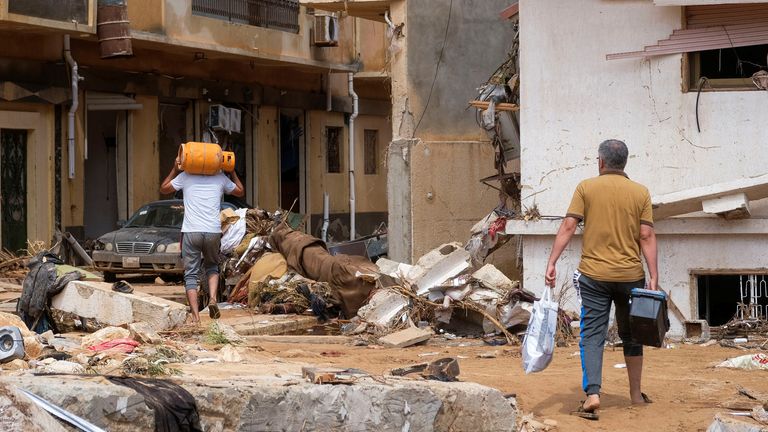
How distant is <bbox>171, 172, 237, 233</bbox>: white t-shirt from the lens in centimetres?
1315

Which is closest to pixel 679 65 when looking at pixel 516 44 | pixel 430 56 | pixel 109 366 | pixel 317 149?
pixel 516 44

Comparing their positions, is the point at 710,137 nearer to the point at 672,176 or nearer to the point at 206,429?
Result: the point at 672,176

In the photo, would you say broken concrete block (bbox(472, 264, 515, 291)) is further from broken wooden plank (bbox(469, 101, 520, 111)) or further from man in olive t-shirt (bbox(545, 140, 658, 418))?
man in olive t-shirt (bbox(545, 140, 658, 418))

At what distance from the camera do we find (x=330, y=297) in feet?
49.0

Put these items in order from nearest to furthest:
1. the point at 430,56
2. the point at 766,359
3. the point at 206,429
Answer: the point at 206,429 < the point at 766,359 < the point at 430,56

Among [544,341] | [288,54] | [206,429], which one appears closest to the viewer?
[206,429]

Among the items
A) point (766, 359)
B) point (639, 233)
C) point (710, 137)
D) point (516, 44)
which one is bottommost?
point (766, 359)

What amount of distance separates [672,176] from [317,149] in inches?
836

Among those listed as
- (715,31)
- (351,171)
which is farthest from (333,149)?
(715,31)

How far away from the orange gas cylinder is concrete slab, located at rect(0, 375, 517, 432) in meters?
6.00

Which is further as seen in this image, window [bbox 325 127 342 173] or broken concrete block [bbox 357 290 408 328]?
window [bbox 325 127 342 173]

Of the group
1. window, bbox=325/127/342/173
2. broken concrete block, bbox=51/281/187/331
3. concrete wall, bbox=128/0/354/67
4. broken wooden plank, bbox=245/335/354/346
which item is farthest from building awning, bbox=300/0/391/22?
window, bbox=325/127/342/173

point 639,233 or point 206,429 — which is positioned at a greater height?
point 639,233

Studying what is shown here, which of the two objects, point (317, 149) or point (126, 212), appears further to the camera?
point (317, 149)
